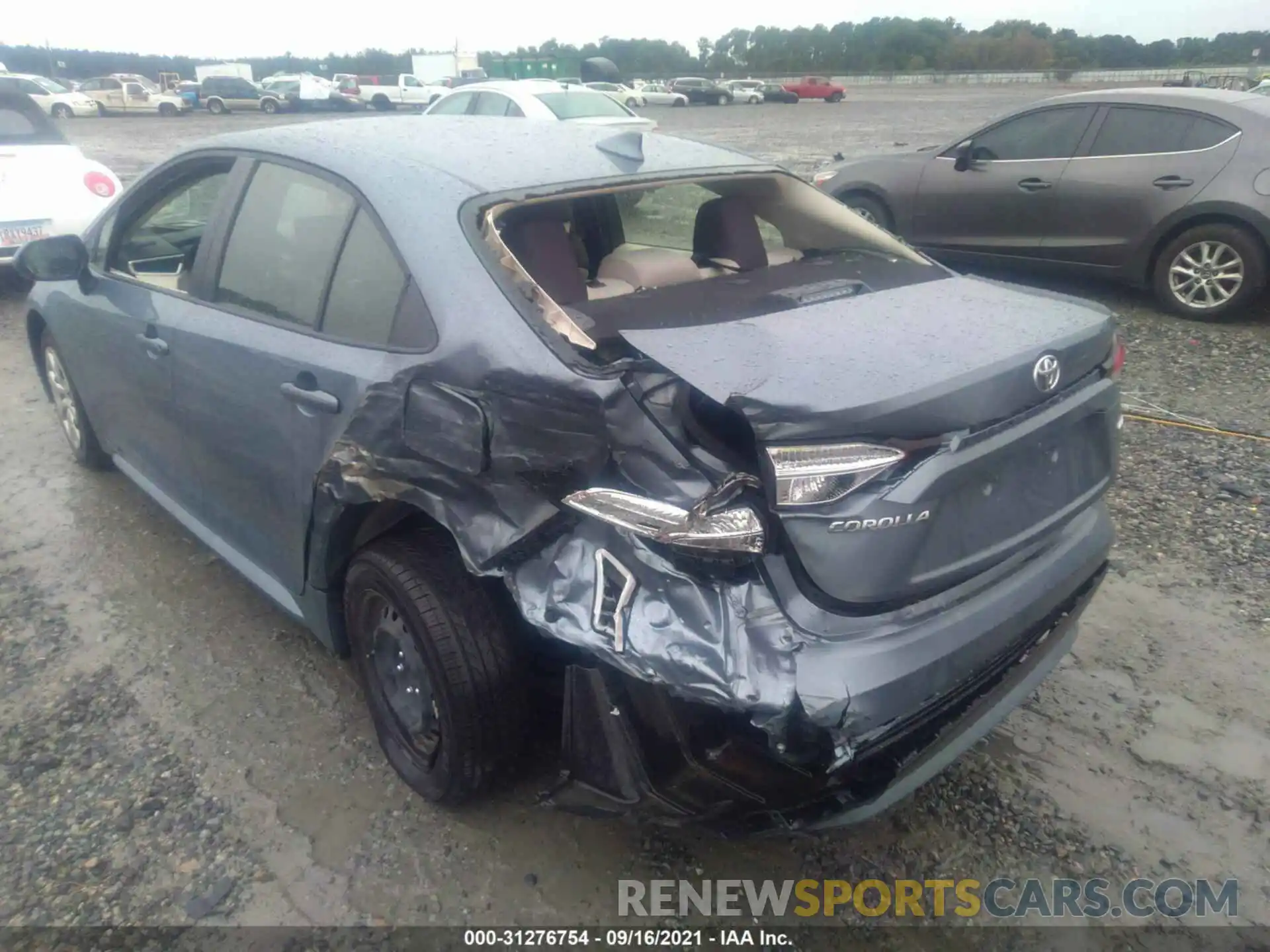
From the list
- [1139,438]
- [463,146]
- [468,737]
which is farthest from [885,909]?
[1139,438]

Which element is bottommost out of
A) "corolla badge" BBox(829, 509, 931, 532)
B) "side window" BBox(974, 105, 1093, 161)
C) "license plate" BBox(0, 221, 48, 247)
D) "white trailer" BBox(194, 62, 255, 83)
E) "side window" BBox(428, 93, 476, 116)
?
"white trailer" BBox(194, 62, 255, 83)

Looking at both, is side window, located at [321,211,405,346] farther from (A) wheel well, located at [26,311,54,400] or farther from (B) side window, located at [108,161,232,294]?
(A) wheel well, located at [26,311,54,400]

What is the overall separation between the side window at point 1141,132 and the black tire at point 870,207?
166cm

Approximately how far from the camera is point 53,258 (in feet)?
11.7

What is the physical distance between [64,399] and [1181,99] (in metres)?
7.50

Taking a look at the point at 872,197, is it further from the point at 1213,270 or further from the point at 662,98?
the point at 662,98

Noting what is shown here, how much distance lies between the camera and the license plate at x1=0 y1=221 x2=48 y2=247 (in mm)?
7004

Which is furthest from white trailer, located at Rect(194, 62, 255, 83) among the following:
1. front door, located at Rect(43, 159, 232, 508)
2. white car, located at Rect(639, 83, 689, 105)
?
front door, located at Rect(43, 159, 232, 508)

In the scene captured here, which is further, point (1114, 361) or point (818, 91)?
point (818, 91)

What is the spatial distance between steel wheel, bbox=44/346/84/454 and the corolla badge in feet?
12.8

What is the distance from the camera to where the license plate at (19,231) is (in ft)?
23.0

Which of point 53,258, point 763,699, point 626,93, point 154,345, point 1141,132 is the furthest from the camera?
point 626,93

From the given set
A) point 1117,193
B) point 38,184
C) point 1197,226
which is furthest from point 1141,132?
point 38,184

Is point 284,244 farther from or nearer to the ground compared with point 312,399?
farther from the ground
